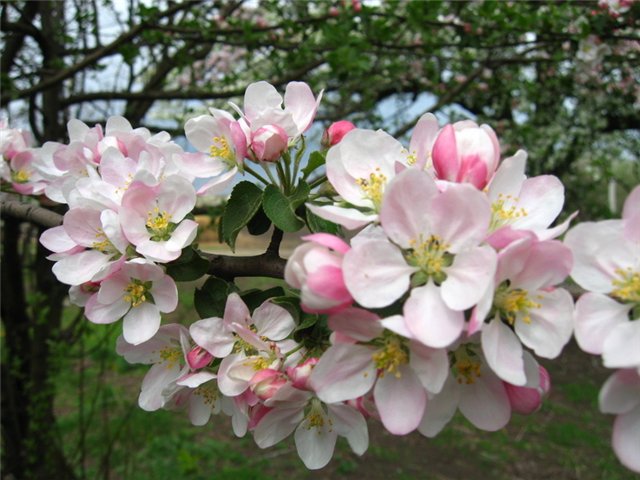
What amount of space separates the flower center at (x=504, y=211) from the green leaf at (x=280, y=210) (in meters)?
0.28

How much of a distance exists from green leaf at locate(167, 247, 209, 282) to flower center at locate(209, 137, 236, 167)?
179 mm

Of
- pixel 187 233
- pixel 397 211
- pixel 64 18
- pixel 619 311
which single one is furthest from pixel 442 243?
pixel 64 18

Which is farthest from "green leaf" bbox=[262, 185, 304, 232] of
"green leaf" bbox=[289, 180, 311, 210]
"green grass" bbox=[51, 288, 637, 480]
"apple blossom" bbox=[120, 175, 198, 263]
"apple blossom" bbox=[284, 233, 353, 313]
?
"green grass" bbox=[51, 288, 637, 480]

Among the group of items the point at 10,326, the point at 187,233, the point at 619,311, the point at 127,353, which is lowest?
the point at 10,326

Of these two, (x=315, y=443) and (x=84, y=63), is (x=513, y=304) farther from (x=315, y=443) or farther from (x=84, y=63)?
(x=84, y=63)

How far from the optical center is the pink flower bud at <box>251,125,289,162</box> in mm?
897

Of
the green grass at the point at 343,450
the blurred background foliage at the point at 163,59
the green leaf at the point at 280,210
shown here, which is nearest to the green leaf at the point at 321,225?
the green leaf at the point at 280,210

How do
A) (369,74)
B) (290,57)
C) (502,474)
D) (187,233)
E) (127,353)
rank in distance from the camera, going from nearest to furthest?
(187,233) < (127,353) < (290,57) < (369,74) < (502,474)

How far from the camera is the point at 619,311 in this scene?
2.08 feet

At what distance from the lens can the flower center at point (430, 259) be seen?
2.22 ft

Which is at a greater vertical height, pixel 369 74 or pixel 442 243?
pixel 442 243

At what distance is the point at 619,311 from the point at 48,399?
3.29 m

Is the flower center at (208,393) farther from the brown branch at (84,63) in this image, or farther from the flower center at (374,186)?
the brown branch at (84,63)

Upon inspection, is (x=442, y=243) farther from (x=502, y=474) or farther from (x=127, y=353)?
(x=502, y=474)
